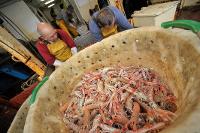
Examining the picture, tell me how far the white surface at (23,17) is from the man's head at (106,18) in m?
7.17

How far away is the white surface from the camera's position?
8.97 metres

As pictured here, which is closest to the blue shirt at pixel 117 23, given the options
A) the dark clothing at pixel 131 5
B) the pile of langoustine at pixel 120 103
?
the pile of langoustine at pixel 120 103

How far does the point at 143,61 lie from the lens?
6.86 feet

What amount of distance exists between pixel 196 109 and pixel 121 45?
1293mm

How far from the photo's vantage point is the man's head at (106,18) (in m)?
3.12

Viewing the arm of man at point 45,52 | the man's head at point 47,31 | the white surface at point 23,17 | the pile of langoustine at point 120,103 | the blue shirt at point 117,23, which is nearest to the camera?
the pile of langoustine at point 120,103

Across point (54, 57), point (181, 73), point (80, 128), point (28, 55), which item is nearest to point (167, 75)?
point (181, 73)

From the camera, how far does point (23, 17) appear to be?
365 inches

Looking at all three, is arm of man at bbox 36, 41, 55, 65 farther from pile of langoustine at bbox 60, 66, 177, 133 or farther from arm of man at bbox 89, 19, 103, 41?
pile of langoustine at bbox 60, 66, 177, 133

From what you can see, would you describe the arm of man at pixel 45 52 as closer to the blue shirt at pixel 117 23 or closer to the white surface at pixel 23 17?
the blue shirt at pixel 117 23

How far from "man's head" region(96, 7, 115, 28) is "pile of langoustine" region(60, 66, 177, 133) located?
46.3 inches

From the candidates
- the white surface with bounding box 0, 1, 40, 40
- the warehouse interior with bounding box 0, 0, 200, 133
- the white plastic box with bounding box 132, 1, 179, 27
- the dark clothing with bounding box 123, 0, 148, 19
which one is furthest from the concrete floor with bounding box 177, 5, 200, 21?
the white surface with bounding box 0, 1, 40, 40

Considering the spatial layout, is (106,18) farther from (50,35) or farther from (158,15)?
(158,15)

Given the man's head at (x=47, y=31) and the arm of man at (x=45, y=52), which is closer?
the man's head at (x=47, y=31)
